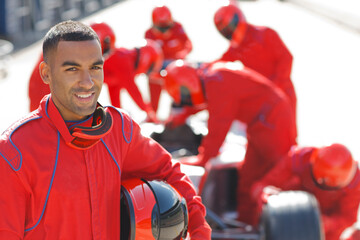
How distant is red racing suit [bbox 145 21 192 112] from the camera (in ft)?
24.3

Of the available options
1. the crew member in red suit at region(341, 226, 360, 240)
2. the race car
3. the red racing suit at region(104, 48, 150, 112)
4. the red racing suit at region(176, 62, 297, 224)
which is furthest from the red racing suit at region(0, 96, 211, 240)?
the red racing suit at region(104, 48, 150, 112)

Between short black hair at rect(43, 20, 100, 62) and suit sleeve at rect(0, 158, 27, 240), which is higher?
short black hair at rect(43, 20, 100, 62)

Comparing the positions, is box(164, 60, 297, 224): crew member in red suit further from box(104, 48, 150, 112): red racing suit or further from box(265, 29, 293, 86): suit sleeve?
box(265, 29, 293, 86): suit sleeve

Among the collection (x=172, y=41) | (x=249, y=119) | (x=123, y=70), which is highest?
(x=123, y=70)

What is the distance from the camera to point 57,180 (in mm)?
1596

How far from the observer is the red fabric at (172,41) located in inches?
303

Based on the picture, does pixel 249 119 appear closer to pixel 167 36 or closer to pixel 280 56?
pixel 280 56

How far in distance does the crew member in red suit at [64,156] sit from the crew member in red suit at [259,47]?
434 cm

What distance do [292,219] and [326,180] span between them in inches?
18.4

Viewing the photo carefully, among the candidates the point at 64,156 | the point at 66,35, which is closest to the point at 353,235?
the point at 64,156

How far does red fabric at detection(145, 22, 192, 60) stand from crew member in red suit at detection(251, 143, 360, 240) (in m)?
3.91

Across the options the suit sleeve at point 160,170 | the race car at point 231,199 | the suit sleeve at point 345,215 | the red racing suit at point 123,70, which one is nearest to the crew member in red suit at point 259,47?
the race car at point 231,199

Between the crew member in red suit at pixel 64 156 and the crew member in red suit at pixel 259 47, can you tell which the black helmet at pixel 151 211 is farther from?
the crew member in red suit at pixel 259 47

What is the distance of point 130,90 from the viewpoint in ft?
18.4
